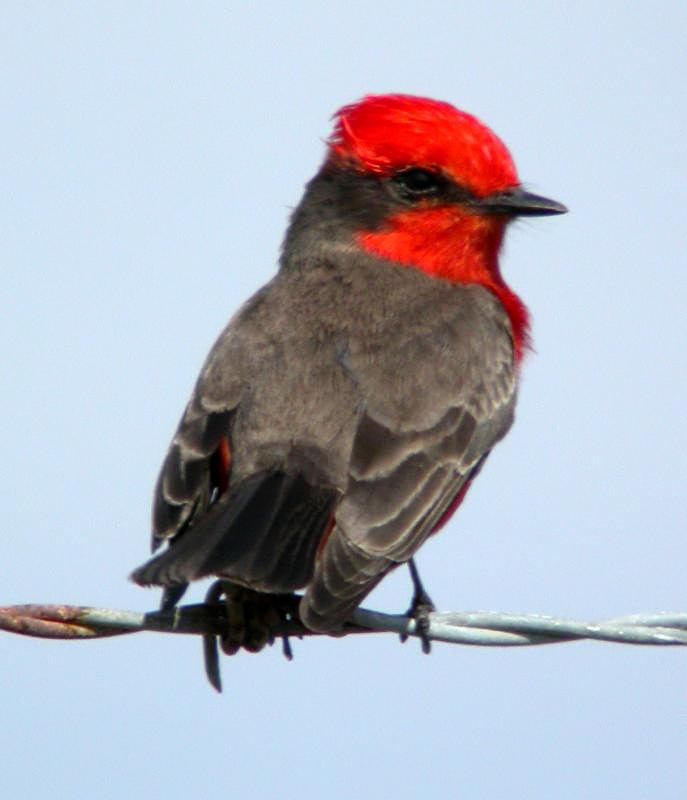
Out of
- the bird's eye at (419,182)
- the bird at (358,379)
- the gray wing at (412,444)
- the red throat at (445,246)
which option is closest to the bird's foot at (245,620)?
the bird at (358,379)

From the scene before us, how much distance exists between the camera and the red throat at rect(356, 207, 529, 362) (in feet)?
23.0

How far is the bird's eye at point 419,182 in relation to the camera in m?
7.05

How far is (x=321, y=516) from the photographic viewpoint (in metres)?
5.60

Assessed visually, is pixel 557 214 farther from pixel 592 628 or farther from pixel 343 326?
pixel 592 628

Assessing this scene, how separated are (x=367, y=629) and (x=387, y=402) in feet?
3.68

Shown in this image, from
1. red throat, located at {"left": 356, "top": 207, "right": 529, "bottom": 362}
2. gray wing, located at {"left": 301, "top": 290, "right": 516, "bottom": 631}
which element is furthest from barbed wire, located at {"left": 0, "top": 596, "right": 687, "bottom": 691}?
red throat, located at {"left": 356, "top": 207, "right": 529, "bottom": 362}

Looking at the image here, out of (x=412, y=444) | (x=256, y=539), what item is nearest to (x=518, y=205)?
(x=412, y=444)

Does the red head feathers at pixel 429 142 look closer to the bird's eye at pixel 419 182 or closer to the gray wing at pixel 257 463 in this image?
the bird's eye at pixel 419 182

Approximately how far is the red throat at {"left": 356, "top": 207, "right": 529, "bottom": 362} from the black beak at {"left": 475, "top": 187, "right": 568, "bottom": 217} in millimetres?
52

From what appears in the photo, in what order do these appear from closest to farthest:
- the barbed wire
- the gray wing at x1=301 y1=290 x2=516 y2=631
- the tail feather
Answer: the barbed wire, the tail feather, the gray wing at x1=301 y1=290 x2=516 y2=631

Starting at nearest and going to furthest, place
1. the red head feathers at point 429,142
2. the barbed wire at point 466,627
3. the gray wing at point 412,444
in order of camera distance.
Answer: the barbed wire at point 466,627
the gray wing at point 412,444
the red head feathers at point 429,142

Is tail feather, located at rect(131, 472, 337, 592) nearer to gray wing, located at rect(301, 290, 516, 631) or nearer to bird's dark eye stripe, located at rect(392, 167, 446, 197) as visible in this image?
gray wing, located at rect(301, 290, 516, 631)

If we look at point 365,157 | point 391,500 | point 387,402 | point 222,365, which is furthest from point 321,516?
point 365,157

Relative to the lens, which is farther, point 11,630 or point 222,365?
point 222,365
